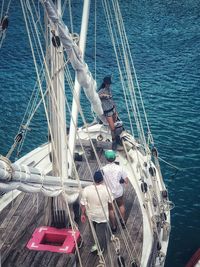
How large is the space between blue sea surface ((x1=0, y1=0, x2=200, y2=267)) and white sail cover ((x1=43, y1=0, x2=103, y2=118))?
8320 mm

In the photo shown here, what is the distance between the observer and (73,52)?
10.9 metres

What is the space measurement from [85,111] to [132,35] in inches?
789

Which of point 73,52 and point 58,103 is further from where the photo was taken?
point 73,52

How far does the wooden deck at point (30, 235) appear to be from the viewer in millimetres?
11039

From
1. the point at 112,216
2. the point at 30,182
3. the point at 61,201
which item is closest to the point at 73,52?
the point at 30,182

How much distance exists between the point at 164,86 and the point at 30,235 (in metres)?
24.9

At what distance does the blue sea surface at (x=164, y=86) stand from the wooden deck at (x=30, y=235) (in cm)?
436

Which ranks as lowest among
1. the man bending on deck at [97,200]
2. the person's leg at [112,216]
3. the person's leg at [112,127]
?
the person's leg at [112,216]

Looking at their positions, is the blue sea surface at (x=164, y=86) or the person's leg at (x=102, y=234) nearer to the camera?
the person's leg at (x=102, y=234)

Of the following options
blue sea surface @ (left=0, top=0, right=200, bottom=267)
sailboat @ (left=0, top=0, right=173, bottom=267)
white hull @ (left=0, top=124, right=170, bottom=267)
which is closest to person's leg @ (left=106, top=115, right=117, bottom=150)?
white hull @ (left=0, top=124, right=170, bottom=267)

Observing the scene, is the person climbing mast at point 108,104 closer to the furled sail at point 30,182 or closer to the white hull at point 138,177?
the white hull at point 138,177

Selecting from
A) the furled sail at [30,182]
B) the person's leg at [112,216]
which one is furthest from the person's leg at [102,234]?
the furled sail at [30,182]

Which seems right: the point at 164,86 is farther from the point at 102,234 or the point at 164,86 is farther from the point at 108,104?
the point at 102,234

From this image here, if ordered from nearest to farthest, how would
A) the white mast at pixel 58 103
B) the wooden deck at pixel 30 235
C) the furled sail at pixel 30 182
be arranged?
the furled sail at pixel 30 182, the white mast at pixel 58 103, the wooden deck at pixel 30 235
